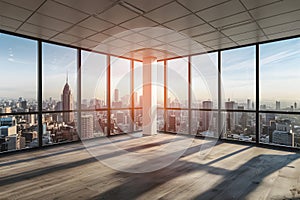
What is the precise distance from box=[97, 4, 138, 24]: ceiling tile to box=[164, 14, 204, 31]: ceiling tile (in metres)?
0.84

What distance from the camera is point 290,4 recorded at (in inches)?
120

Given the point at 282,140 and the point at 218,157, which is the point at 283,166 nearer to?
the point at 218,157

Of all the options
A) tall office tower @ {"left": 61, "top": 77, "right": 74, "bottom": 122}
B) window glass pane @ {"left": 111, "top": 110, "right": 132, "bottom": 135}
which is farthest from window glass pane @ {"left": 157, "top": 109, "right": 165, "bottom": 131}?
tall office tower @ {"left": 61, "top": 77, "right": 74, "bottom": 122}

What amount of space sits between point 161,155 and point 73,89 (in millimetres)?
3313

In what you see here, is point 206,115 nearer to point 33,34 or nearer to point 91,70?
point 91,70

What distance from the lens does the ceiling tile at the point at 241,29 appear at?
13.1 feet

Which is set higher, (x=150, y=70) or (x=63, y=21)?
(x=63, y=21)

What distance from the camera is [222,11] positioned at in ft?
10.9

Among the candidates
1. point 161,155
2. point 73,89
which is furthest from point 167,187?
point 73,89

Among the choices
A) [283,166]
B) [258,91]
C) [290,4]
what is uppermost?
[290,4]

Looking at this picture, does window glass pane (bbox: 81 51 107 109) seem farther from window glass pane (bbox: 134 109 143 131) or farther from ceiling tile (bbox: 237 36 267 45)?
ceiling tile (bbox: 237 36 267 45)

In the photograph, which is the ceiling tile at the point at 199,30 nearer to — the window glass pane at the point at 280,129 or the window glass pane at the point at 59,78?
the window glass pane at the point at 280,129

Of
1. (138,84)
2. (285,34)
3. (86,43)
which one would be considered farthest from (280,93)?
(86,43)

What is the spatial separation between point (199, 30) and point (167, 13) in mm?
1131
